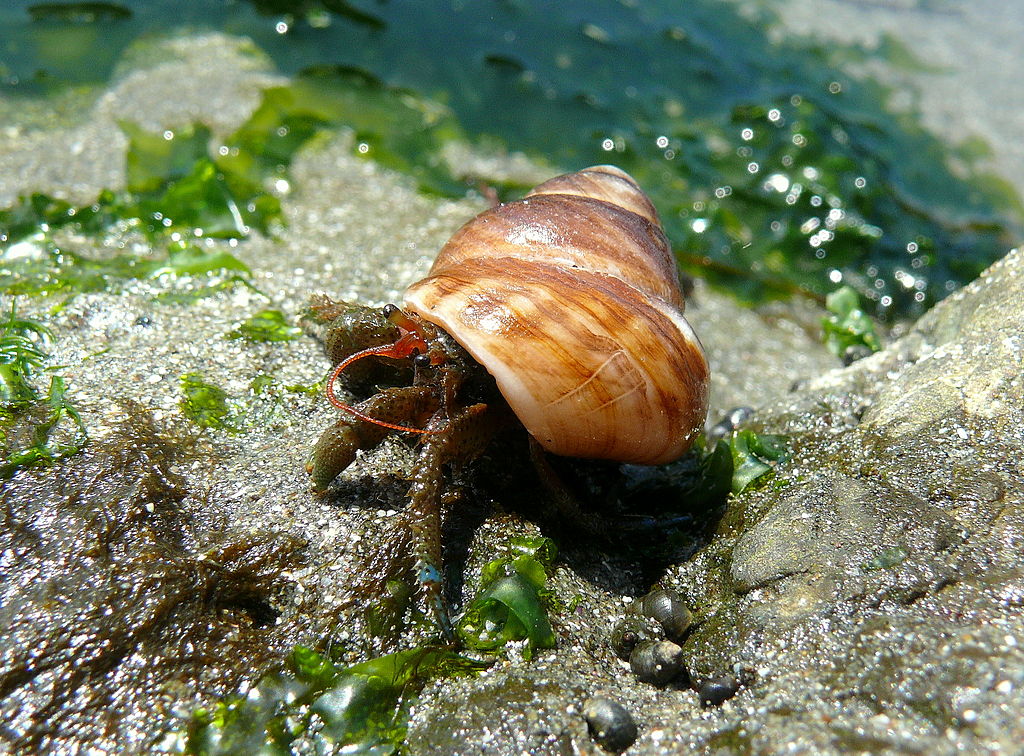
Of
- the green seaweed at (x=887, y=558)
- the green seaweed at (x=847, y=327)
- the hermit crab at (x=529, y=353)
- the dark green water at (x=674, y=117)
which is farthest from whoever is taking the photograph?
the dark green water at (x=674, y=117)

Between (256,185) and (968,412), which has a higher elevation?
(968,412)

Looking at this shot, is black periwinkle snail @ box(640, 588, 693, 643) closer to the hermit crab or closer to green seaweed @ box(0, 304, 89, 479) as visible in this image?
the hermit crab

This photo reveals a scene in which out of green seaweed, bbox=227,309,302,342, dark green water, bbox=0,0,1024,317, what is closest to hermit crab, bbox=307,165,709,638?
green seaweed, bbox=227,309,302,342

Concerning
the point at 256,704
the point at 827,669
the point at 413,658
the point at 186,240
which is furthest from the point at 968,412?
the point at 186,240

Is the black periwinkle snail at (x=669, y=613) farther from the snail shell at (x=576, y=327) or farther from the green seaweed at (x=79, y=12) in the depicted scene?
the green seaweed at (x=79, y=12)

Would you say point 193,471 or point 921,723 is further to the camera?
point 193,471

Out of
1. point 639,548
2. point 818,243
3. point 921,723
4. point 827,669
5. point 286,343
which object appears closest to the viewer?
point 921,723

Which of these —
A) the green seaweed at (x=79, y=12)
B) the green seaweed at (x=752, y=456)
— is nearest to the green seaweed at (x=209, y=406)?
the green seaweed at (x=752, y=456)

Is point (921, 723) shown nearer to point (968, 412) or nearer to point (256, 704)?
point (968, 412)
